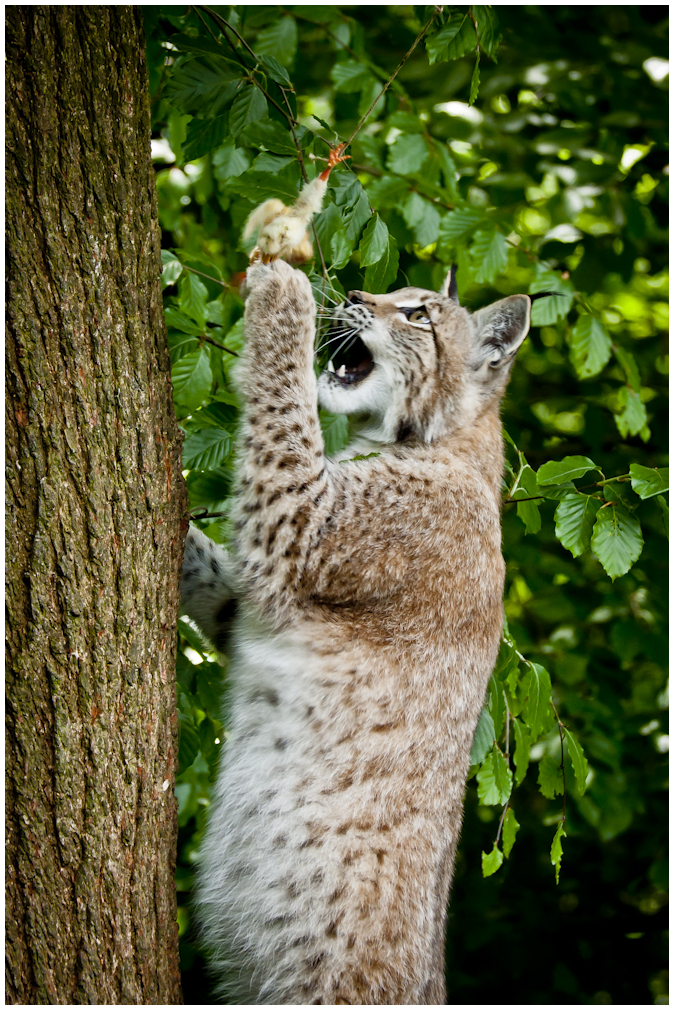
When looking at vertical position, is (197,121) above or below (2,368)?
above

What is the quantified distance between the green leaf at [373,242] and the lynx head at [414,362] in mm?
498

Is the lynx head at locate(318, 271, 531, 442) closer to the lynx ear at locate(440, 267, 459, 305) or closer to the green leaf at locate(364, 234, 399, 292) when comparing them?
the lynx ear at locate(440, 267, 459, 305)

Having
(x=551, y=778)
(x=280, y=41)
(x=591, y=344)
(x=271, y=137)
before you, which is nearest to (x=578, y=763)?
(x=551, y=778)

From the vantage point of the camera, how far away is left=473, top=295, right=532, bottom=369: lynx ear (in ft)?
11.0

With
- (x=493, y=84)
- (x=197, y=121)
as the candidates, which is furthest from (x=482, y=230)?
(x=493, y=84)

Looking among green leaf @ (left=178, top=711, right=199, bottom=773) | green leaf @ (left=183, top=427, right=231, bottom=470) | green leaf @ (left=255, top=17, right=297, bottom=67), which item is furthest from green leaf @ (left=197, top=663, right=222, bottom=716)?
green leaf @ (left=255, top=17, right=297, bottom=67)

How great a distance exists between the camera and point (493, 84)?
15.5 feet

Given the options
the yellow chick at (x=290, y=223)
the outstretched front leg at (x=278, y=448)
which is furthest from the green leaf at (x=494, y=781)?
the yellow chick at (x=290, y=223)

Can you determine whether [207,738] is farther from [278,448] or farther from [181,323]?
[181,323]

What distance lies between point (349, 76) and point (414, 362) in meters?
1.21

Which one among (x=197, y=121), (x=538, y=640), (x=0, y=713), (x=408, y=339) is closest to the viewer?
(x=0, y=713)

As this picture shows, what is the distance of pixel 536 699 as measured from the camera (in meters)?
3.07

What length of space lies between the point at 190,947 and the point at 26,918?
4.86 feet

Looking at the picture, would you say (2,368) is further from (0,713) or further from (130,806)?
Result: (130,806)
